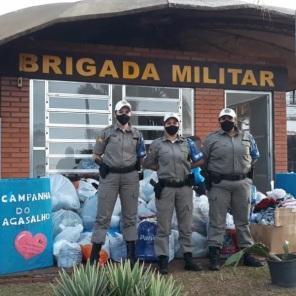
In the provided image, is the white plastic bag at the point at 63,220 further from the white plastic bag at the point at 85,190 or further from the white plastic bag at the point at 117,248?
the white plastic bag at the point at 117,248

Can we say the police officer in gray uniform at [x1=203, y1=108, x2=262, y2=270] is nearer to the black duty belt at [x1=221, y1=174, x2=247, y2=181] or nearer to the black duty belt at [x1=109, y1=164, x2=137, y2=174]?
the black duty belt at [x1=221, y1=174, x2=247, y2=181]

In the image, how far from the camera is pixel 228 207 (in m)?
6.31

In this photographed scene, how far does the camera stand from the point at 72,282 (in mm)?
3830

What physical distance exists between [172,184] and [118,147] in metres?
0.72

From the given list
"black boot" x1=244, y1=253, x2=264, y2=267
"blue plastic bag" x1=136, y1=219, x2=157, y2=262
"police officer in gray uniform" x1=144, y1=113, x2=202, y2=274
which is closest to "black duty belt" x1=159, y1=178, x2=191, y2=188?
"police officer in gray uniform" x1=144, y1=113, x2=202, y2=274

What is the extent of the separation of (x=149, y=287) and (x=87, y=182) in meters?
4.04

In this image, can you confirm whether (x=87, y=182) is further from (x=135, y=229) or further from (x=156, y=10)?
(x=156, y=10)

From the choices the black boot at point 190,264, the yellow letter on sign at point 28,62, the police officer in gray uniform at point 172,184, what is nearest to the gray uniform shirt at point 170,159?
the police officer in gray uniform at point 172,184

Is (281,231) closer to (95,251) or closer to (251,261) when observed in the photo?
(251,261)

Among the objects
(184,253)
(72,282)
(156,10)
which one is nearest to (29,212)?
(184,253)

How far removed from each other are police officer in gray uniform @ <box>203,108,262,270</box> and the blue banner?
185 centimetres

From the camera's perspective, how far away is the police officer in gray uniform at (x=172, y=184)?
5992 millimetres

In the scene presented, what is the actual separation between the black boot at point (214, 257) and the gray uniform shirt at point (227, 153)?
2.86 feet

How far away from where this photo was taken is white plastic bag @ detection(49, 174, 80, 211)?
267 inches
